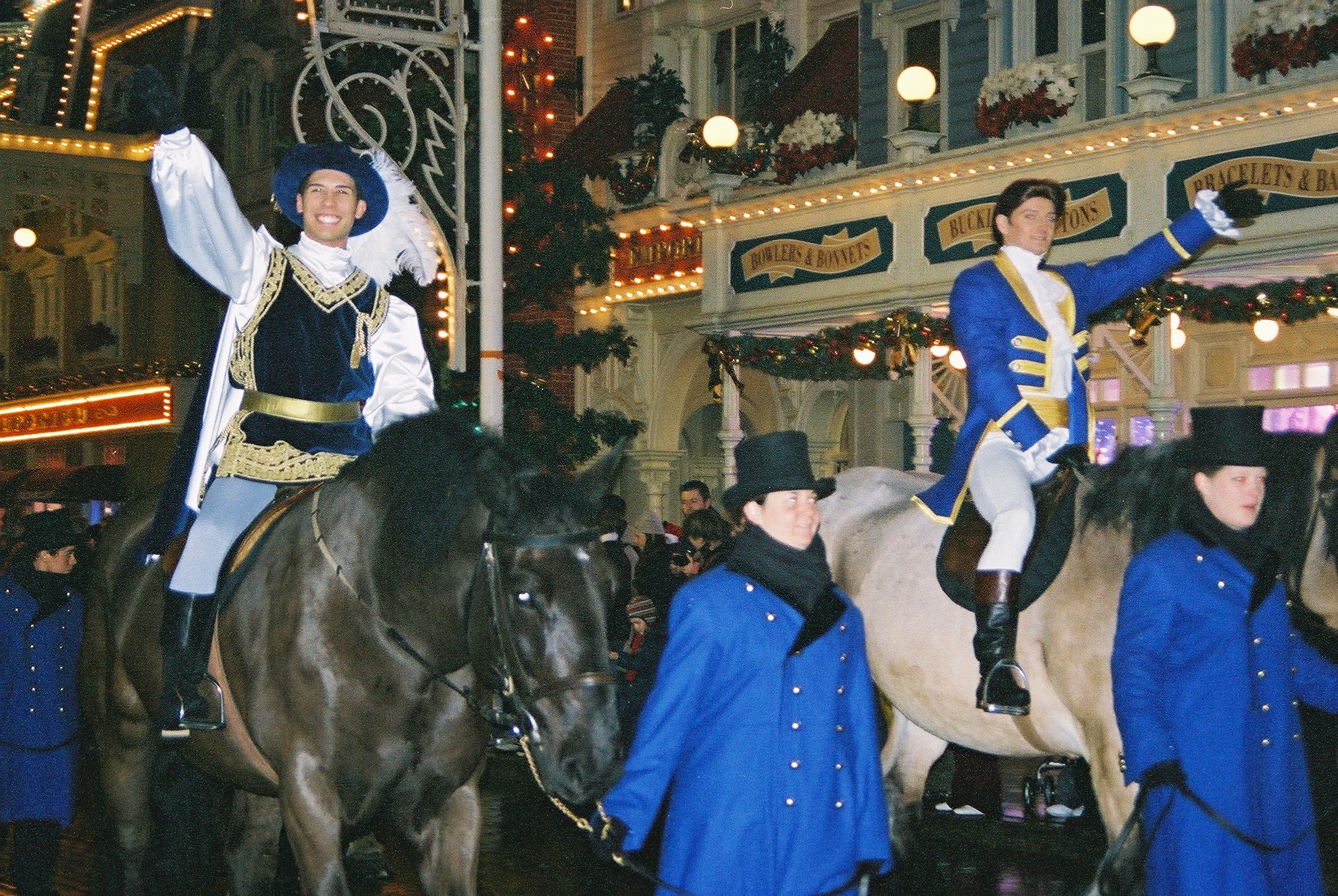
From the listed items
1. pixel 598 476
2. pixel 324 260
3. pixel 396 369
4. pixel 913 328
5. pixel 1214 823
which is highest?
pixel 913 328

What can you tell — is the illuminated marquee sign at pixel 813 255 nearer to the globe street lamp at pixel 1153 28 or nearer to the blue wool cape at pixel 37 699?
the globe street lamp at pixel 1153 28

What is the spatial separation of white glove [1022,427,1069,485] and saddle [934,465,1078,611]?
0.11ft

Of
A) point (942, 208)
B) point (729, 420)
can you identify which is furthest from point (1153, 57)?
point (729, 420)

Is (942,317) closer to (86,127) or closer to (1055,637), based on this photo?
(1055,637)

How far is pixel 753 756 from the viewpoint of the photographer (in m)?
4.57

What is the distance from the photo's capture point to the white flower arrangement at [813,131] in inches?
689

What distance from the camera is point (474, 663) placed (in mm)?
5430

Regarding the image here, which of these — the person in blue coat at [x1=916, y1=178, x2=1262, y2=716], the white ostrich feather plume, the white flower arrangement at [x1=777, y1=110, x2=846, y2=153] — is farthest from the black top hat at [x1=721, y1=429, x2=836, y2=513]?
the white flower arrangement at [x1=777, y1=110, x2=846, y2=153]

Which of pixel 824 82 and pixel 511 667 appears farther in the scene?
pixel 824 82

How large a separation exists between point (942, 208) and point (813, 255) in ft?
5.67

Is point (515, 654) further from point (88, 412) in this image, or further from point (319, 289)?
point (88, 412)

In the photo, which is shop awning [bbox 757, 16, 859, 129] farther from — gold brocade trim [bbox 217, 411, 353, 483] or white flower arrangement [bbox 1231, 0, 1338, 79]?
gold brocade trim [bbox 217, 411, 353, 483]

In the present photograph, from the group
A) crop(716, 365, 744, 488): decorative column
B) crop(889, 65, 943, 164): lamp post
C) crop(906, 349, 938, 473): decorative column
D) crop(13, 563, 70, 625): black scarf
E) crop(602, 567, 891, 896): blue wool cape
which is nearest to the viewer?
crop(602, 567, 891, 896): blue wool cape

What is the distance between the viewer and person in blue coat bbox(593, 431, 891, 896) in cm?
451
